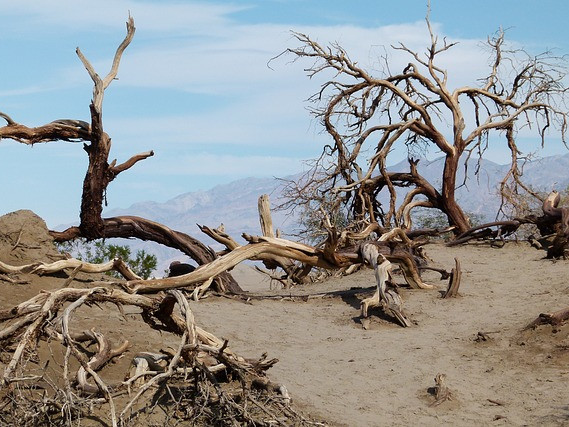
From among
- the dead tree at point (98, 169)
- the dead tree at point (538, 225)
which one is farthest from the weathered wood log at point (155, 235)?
the dead tree at point (538, 225)

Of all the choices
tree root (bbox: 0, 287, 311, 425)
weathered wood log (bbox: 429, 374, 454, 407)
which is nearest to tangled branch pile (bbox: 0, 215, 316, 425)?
tree root (bbox: 0, 287, 311, 425)

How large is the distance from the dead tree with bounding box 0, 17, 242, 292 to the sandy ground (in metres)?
1.36

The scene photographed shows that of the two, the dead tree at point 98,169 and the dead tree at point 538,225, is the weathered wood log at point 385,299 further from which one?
the dead tree at point 538,225

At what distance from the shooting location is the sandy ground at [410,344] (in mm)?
7328

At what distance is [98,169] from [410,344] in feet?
17.1

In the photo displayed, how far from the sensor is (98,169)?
12.2 meters

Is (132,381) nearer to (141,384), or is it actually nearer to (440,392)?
(141,384)

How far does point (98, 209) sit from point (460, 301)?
5076 mm

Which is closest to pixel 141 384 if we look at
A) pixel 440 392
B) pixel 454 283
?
pixel 440 392

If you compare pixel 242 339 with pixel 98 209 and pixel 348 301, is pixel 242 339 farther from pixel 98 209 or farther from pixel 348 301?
pixel 98 209

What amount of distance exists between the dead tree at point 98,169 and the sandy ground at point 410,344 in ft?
4.47

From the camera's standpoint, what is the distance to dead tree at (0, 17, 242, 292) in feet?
39.5

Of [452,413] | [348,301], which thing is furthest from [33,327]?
[348,301]

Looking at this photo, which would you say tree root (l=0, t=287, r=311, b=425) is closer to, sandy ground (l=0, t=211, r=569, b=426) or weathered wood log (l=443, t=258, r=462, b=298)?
sandy ground (l=0, t=211, r=569, b=426)
